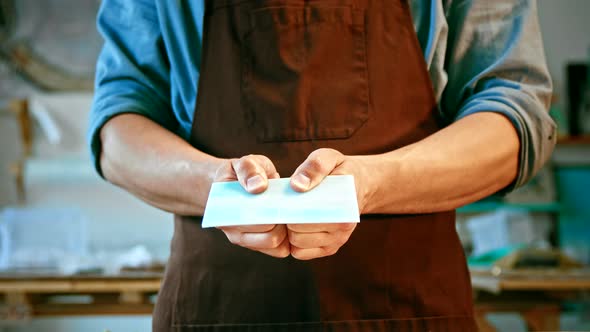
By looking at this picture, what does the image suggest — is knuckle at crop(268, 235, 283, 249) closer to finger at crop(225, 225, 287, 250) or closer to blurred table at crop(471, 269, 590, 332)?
finger at crop(225, 225, 287, 250)

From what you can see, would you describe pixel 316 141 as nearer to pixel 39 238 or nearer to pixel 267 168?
pixel 267 168

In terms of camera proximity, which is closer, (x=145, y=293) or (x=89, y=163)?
(x=145, y=293)

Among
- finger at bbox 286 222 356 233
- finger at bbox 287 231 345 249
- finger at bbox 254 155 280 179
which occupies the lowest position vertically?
finger at bbox 287 231 345 249

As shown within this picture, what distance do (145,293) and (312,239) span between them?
215 centimetres

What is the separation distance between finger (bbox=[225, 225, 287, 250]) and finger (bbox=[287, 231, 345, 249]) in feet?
0.04

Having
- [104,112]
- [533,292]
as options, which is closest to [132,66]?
[104,112]

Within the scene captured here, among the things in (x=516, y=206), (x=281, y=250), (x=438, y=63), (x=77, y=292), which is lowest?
(x=516, y=206)

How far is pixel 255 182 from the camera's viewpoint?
2.08 feet

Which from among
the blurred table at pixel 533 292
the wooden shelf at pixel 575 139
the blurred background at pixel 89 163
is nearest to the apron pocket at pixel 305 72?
the blurred table at pixel 533 292

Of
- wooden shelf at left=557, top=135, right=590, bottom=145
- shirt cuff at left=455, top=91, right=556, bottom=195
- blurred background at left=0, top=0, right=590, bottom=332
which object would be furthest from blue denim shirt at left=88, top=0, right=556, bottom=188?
wooden shelf at left=557, top=135, right=590, bottom=145

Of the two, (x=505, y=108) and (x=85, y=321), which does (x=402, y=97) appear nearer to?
(x=505, y=108)

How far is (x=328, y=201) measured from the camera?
2.03 feet

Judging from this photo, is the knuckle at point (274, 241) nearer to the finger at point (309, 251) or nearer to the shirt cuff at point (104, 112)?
the finger at point (309, 251)

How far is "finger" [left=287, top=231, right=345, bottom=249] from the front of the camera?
0.64 meters
